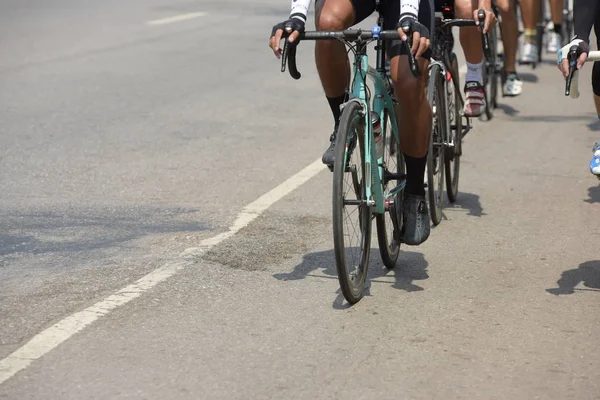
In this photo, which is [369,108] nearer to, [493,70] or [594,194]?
[594,194]

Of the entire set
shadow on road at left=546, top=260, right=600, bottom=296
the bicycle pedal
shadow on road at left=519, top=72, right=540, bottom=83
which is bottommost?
shadow on road at left=519, top=72, right=540, bottom=83

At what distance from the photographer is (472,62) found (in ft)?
28.1

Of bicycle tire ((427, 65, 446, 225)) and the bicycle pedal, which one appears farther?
bicycle tire ((427, 65, 446, 225))

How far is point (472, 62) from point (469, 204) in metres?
1.14

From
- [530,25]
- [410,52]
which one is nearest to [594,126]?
[530,25]

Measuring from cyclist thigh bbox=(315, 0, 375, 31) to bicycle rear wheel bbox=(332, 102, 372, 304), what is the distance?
0.49m

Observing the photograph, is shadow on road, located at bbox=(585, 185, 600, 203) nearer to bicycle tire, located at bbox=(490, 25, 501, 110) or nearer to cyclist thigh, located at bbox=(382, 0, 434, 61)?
cyclist thigh, located at bbox=(382, 0, 434, 61)

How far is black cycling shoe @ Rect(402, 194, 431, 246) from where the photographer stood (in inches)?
243

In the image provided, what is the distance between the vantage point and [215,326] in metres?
5.25

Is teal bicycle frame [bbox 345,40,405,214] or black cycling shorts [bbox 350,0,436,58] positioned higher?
black cycling shorts [bbox 350,0,436,58]

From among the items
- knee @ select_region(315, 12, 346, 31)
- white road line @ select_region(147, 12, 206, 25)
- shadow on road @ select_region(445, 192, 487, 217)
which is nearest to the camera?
knee @ select_region(315, 12, 346, 31)

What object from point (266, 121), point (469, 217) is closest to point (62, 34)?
point (266, 121)

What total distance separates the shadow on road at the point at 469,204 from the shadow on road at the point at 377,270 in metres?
1.25

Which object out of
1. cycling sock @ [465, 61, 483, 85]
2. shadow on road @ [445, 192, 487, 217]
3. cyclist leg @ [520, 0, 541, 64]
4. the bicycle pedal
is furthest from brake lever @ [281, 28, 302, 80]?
cyclist leg @ [520, 0, 541, 64]
